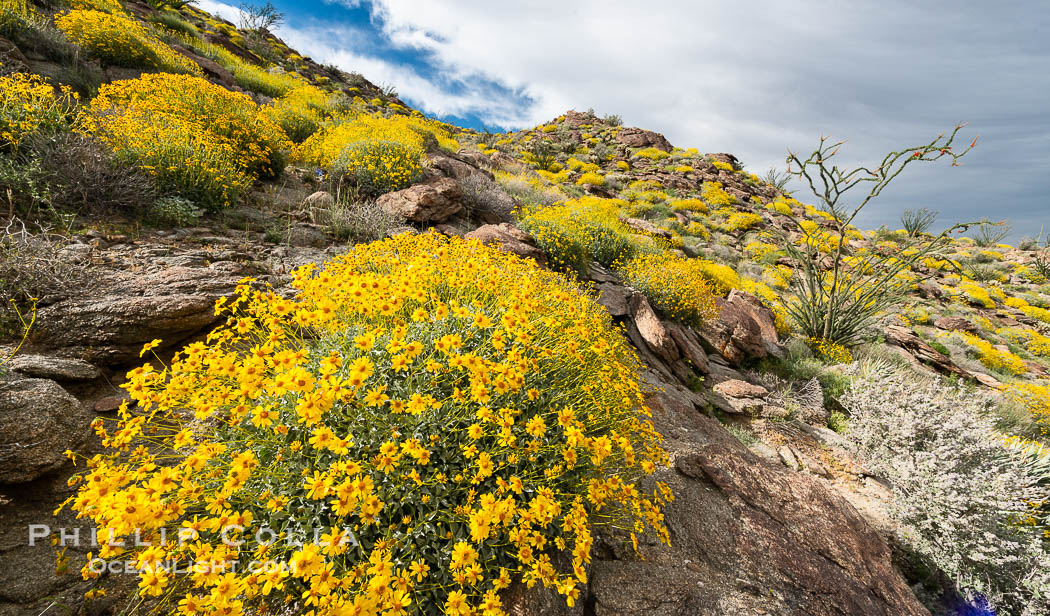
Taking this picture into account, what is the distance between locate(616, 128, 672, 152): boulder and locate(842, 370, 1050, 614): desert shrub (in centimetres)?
2677

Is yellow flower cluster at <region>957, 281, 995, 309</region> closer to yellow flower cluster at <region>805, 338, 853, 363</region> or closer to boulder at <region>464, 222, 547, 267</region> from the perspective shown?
yellow flower cluster at <region>805, 338, 853, 363</region>

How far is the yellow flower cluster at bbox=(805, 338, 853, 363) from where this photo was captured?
7723 mm

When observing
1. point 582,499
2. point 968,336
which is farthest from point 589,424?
point 968,336

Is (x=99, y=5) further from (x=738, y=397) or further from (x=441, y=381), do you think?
(x=738, y=397)

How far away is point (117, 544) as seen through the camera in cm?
136

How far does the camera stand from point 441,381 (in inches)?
79.0

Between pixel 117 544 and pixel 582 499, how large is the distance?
6.28 ft

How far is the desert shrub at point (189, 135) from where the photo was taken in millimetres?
4738

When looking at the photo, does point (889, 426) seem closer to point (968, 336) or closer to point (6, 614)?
point (6, 614)

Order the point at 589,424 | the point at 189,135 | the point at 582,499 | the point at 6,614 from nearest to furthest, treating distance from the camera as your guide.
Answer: the point at 6,614
the point at 582,499
the point at 589,424
the point at 189,135

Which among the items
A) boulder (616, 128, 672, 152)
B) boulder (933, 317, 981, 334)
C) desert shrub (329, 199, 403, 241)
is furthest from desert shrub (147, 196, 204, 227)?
boulder (616, 128, 672, 152)

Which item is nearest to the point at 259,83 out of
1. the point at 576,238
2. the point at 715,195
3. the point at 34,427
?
the point at 576,238

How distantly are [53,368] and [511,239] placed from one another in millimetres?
4673

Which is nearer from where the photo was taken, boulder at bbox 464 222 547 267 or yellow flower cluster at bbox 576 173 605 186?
boulder at bbox 464 222 547 267
